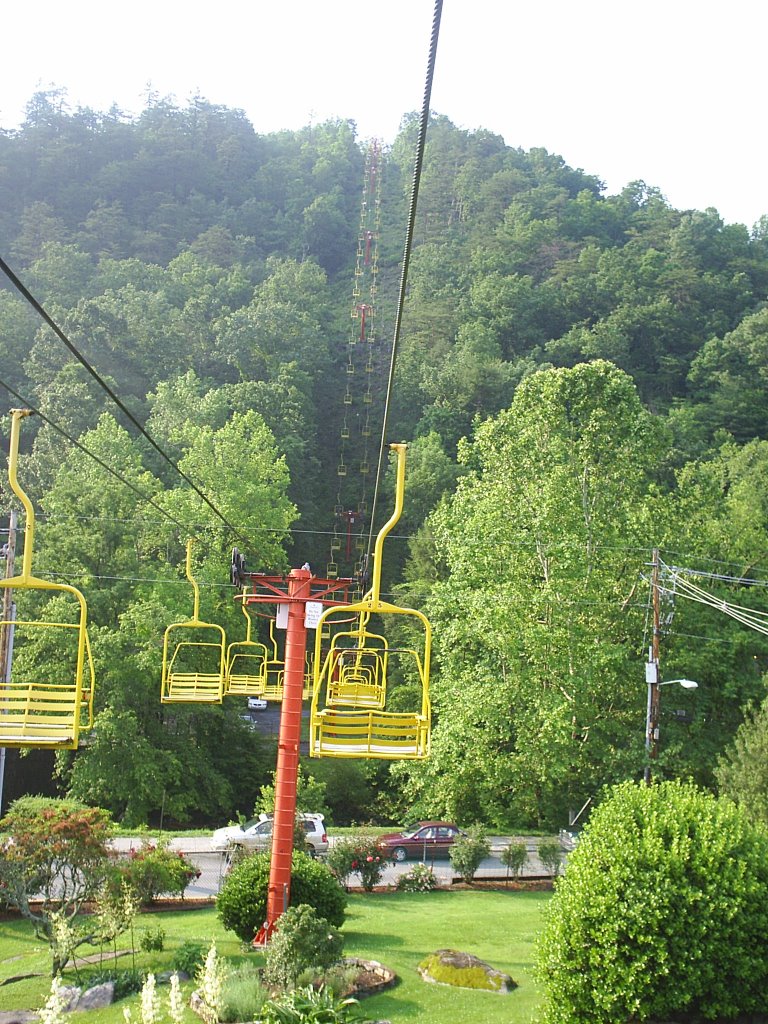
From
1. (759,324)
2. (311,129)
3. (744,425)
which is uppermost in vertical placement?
(311,129)

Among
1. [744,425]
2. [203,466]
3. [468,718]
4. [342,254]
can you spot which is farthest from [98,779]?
[342,254]

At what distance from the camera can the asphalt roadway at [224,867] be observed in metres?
23.6

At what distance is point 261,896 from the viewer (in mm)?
15805

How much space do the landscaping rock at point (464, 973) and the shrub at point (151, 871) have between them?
467cm

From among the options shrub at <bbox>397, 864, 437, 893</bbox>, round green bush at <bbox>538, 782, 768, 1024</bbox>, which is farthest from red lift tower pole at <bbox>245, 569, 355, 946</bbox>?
shrub at <bbox>397, 864, 437, 893</bbox>

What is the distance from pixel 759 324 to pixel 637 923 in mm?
48241

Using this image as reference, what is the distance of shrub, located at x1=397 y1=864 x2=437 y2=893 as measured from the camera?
23828 mm

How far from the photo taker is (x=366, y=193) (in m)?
92.0

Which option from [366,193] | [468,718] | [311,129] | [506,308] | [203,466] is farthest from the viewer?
[311,129]

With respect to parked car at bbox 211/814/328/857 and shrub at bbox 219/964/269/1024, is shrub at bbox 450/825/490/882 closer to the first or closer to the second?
parked car at bbox 211/814/328/857

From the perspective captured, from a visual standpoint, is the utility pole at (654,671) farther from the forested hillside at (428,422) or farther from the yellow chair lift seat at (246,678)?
the yellow chair lift seat at (246,678)

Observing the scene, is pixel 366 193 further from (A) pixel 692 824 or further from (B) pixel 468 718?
(A) pixel 692 824

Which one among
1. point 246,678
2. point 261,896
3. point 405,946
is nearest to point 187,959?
point 261,896

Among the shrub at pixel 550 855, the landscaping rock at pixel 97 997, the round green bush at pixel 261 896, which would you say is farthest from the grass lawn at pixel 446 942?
the landscaping rock at pixel 97 997
